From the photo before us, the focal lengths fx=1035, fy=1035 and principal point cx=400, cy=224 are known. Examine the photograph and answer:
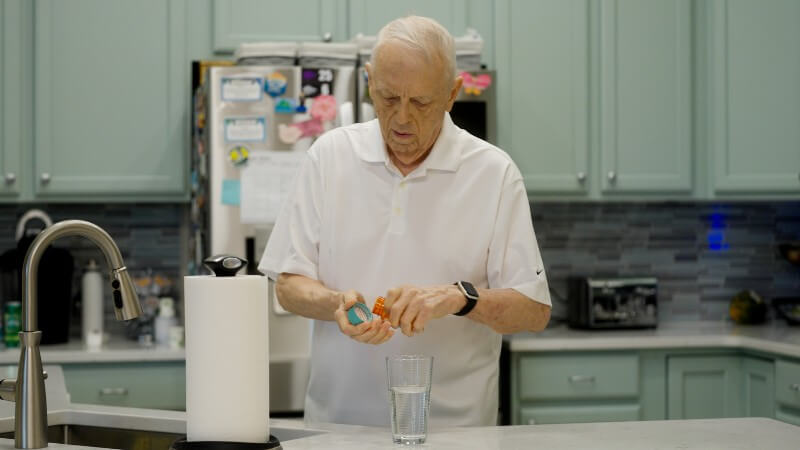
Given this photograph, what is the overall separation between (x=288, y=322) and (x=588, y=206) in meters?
1.44

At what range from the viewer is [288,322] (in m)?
3.23

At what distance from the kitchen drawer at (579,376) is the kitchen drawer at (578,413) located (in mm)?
40

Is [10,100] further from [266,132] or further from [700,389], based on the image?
[700,389]

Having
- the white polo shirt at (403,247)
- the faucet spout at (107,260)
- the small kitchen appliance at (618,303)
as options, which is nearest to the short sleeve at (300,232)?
the white polo shirt at (403,247)

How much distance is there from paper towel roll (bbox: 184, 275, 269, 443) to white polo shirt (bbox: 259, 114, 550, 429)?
524 mm

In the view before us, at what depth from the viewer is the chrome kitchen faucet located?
1.48m

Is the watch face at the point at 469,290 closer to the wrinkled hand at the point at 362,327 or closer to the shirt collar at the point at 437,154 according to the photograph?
the wrinkled hand at the point at 362,327

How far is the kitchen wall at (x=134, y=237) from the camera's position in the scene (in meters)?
3.85

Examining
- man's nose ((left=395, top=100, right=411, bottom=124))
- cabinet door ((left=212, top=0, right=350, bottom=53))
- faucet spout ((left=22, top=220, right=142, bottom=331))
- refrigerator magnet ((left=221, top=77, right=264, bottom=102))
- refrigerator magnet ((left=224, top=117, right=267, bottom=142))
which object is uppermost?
cabinet door ((left=212, top=0, right=350, bottom=53))

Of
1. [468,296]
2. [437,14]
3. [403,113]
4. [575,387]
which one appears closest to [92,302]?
[437,14]

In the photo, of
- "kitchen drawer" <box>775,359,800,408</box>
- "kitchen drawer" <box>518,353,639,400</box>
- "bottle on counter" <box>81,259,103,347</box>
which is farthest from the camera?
"bottle on counter" <box>81,259,103,347</box>

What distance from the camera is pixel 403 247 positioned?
78.1 inches

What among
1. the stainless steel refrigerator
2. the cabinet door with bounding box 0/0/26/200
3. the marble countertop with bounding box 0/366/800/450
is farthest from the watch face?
the cabinet door with bounding box 0/0/26/200

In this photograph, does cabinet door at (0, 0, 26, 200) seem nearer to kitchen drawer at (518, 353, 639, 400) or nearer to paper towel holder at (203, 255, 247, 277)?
kitchen drawer at (518, 353, 639, 400)
